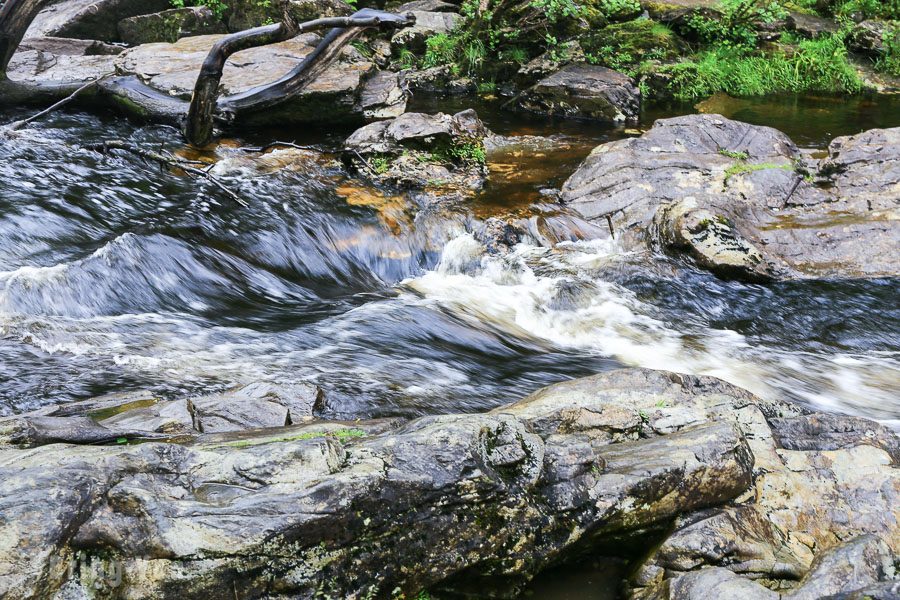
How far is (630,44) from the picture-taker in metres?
13.3

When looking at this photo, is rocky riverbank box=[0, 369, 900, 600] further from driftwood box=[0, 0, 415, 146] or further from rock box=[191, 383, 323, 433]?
driftwood box=[0, 0, 415, 146]

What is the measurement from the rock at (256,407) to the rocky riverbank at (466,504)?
0.08m

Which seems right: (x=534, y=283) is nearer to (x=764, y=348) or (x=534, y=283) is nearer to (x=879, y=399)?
(x=764, y=348)

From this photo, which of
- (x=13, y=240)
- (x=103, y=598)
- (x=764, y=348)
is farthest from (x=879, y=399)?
(x=13, y=240)

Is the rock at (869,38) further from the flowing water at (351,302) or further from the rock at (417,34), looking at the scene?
the flowing water at (351,302)

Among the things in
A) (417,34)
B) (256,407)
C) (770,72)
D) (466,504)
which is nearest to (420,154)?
(256,407)

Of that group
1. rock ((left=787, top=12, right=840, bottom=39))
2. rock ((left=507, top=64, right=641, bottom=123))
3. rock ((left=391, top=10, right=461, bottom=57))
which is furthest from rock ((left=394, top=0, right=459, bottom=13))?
rock ((left=787, top=12, right=840, bottom=39))

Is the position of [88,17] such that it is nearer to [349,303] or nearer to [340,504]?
[349,303]

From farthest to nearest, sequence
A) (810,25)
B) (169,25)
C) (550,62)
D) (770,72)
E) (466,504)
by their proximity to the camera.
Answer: (810,25) → (169,25) → (770,72) → (550,62) → (466,504)

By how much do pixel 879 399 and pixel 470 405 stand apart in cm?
293

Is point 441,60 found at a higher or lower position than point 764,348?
higher

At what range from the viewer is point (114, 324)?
5.29 meters

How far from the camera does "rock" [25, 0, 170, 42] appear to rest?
45.0 ft

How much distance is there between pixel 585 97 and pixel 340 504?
10.7m
